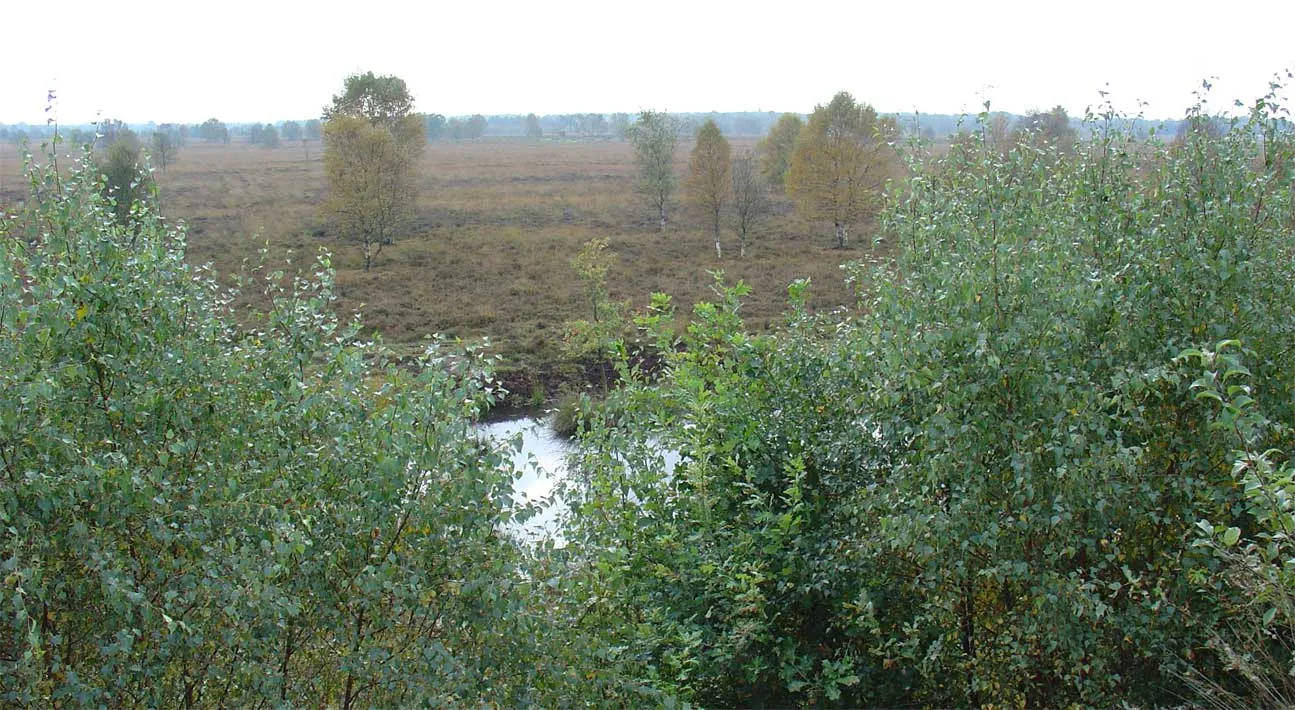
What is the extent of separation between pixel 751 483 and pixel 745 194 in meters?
46.9

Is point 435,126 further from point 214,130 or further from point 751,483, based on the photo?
point 751,483

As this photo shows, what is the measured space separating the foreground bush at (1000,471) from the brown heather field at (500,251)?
23818 millimetres

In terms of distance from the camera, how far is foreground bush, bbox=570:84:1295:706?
6.88 metres

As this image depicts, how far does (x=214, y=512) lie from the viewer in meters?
5.70

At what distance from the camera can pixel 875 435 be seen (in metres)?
9.44

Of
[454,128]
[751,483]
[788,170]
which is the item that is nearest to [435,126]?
[454,128]

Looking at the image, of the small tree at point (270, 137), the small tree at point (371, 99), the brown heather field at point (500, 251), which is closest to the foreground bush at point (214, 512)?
the brown heather field at point (500, 251)

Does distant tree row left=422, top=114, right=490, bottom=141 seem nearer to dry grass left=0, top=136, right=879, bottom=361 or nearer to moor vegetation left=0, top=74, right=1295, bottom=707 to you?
dry grass left=0, top=136, right=879, bottom=361

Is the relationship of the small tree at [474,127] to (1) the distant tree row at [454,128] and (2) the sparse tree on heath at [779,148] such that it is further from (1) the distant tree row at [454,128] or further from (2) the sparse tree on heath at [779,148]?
(2) the sparse tree on heath at [779,148]

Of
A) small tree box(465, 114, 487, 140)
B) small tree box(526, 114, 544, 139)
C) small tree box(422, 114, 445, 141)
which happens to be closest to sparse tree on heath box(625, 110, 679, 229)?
small tree box(422, 114, 445, 141)

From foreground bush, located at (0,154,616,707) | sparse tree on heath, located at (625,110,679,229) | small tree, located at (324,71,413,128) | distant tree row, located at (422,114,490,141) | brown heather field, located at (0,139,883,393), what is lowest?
brown heather field, located at (0,139,883,393)

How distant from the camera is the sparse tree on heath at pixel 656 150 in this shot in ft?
192

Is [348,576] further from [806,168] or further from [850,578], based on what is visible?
[806,168]

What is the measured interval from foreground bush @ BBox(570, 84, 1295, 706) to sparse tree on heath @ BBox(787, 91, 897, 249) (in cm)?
4177
